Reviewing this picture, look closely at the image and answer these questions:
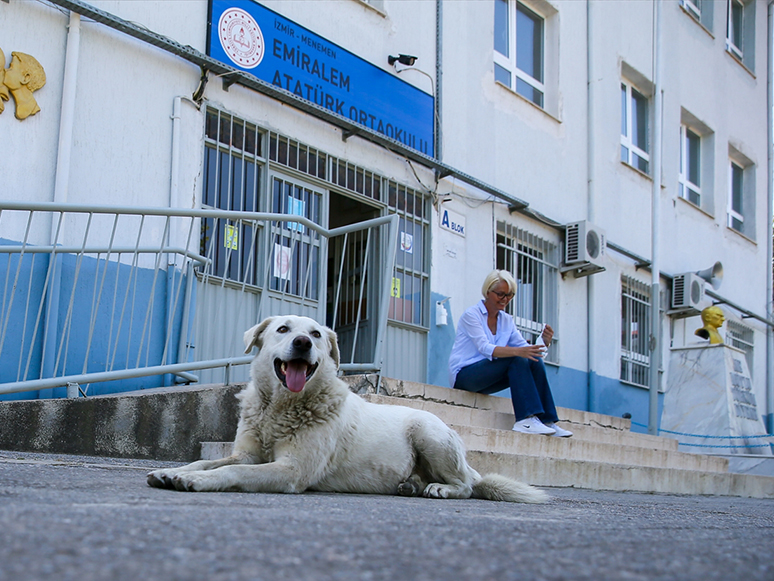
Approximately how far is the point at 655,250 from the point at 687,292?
1536mm

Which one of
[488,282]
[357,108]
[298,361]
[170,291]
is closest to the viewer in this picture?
[298,361]

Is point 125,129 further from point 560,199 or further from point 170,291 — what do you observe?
point 560,199

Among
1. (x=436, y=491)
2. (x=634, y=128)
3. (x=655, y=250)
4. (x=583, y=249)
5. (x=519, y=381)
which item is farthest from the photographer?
(x=634, y=128)

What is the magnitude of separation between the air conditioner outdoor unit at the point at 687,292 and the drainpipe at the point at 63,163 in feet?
35.6

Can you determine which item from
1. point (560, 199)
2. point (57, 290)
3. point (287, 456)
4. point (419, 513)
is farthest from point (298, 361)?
point (560, 199)

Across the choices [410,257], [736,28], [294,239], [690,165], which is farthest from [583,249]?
[736,28]

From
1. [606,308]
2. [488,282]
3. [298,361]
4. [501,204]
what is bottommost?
[298,361]

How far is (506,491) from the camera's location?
409 cm

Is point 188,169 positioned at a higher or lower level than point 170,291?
higher

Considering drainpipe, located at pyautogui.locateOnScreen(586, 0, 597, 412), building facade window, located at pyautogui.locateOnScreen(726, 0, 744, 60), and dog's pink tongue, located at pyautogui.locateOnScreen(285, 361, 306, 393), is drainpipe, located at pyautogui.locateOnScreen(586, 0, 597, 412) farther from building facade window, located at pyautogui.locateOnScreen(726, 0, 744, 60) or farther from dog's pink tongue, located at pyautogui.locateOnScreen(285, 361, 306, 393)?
dog's pink tongue, located at pyautogui.locateOnScreen(285, 361, 306, 393)

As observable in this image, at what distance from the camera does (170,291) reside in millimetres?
6414

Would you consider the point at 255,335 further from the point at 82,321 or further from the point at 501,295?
the point at 501,295

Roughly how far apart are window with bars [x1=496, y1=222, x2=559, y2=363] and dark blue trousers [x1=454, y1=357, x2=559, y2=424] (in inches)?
160

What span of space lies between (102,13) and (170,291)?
232 cm
